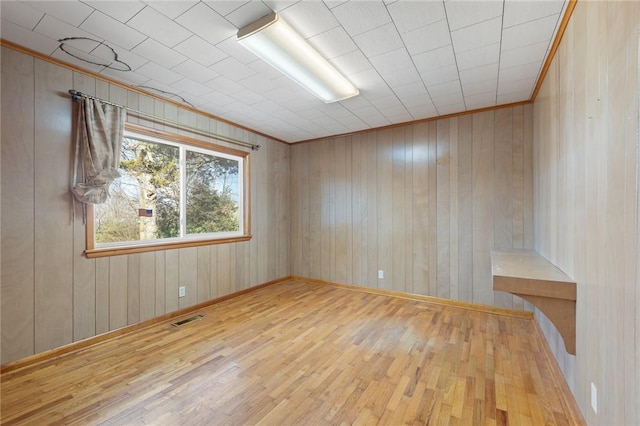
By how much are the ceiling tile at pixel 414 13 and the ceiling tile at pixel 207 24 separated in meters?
1.14

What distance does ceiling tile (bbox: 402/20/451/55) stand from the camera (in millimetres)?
1885

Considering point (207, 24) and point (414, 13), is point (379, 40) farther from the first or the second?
point (207, 24)

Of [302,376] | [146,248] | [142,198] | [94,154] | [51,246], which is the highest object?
[94,154]

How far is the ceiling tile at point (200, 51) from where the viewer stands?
6.72ft

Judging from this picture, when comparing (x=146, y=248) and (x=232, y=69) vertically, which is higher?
(x=232, y=69)

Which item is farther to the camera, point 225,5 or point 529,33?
point 529,33

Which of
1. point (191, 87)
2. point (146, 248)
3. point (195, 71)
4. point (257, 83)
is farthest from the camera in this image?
point (146, 248)

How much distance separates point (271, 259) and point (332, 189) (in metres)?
1.65

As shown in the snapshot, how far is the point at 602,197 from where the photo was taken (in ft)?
4.02

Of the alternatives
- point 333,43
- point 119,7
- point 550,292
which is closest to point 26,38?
point 119,7

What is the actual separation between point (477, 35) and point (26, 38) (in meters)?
3.43

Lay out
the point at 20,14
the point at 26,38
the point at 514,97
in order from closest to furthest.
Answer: the point at 20,14, the point at 26,38, the point at 514,97

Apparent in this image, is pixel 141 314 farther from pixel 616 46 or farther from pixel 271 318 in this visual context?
pixel 616 46

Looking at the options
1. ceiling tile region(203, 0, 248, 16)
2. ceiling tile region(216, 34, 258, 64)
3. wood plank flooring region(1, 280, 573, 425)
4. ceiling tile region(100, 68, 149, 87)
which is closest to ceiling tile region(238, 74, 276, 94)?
ceiling tile region(216, 34, 258, 64)
